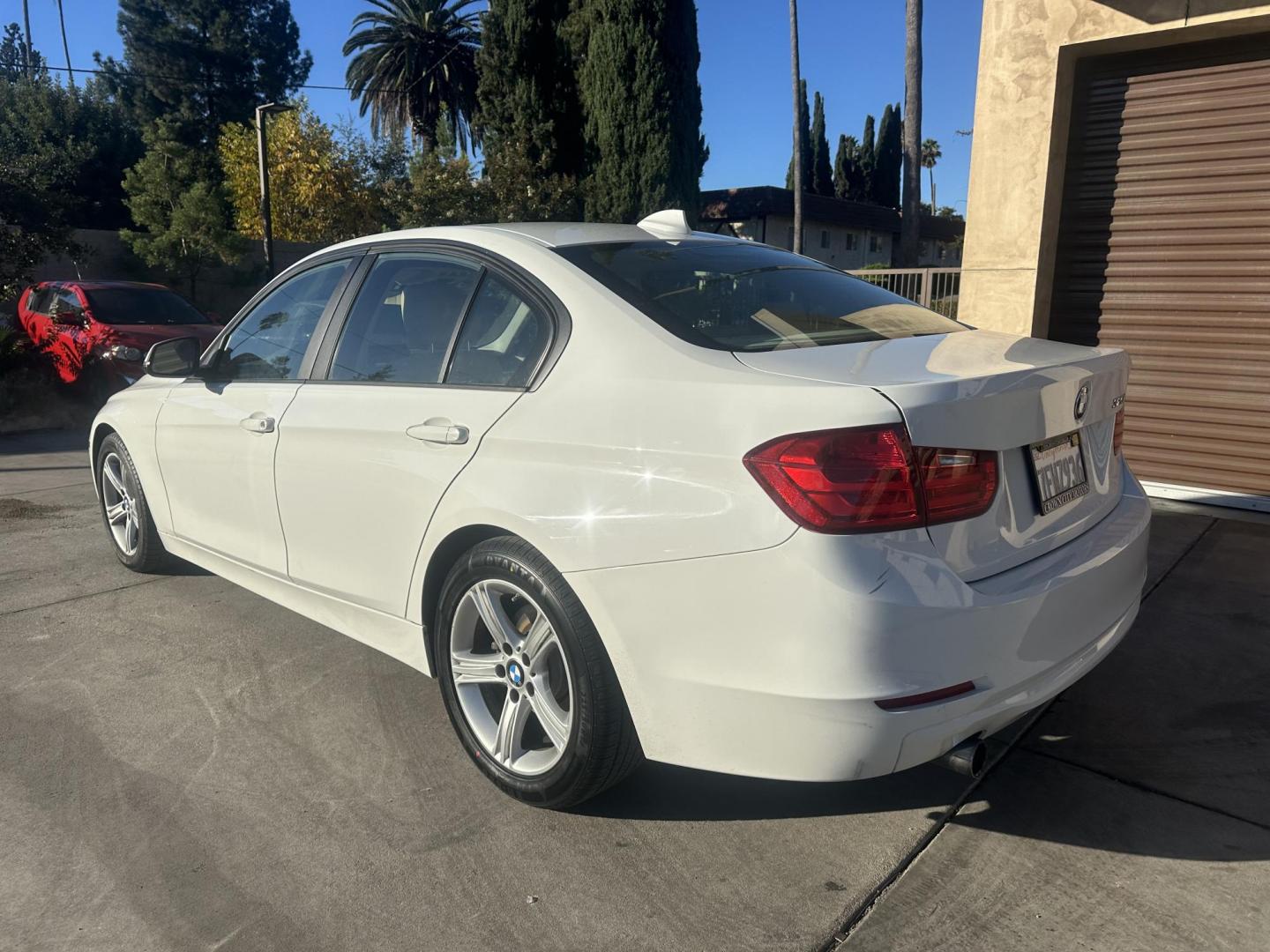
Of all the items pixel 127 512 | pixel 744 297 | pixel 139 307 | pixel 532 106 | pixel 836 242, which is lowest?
pixel 127 512

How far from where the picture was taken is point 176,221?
2448 centimetres

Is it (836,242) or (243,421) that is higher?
(243,421)

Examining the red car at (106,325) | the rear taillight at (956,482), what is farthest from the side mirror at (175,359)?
the red car at (106,325)

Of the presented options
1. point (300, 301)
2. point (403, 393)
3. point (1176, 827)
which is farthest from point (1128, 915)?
point (300, 301)

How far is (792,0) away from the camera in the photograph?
83.1ft

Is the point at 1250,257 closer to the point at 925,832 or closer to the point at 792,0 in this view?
the point at 925,832

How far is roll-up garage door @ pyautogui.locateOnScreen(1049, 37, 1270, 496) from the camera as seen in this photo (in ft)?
20.4

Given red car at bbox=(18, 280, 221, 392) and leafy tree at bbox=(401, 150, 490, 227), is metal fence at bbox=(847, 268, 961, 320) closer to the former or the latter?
red car at bbox=(18, 280, 221, 392)

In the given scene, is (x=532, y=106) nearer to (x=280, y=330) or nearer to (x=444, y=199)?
(x=444, y=199)

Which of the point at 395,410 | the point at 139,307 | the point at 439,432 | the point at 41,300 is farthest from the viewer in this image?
the point at 41,300

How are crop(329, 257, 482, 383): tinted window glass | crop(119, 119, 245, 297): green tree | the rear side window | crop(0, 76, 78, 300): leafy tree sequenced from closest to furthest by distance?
crop(329, 257, 482, 383): tinted window glass
crop(0, 76, 78, 300): leafy tree
the rear side window
crop(119, 119, 245, 297): green tree

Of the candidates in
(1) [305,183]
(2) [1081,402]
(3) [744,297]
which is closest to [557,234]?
(3) [744,297]

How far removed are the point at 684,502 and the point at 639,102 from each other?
1978 cm

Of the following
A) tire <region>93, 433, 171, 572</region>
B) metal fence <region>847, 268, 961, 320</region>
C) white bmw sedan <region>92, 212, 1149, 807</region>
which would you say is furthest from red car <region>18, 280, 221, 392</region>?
white bmw sedan <region>92, 212, 1149, 807</region>
